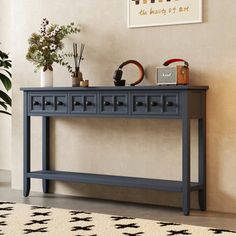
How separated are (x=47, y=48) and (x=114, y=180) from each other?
4.35 ft

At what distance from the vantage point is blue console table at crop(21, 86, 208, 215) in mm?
5031

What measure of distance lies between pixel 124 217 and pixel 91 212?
333mm

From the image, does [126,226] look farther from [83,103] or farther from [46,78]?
[46,78]

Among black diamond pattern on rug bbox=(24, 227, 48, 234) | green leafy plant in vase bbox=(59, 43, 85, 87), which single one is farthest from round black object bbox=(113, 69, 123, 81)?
black diamond pattern on rug bbox=(24, 227, 48, 234)

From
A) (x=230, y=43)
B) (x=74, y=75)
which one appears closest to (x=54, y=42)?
(x=74, y=75)

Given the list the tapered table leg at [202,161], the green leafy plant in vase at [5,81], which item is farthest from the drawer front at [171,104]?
the green leafy plant in vase at [5,81]

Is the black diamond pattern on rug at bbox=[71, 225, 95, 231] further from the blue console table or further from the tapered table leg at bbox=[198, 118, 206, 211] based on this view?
the tapered table leg at bbox=[198, 118, 206, 211]

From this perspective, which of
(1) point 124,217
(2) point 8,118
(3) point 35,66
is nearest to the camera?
(1) point 124,217

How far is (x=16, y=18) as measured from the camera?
6359 mm

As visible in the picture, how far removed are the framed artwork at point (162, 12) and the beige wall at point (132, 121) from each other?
2.2 inches

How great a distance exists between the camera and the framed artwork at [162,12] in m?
5.30

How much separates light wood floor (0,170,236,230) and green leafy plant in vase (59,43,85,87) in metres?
1.00

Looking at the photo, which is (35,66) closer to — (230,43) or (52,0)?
(52,0)

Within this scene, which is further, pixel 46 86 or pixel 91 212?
pixel 46 86
